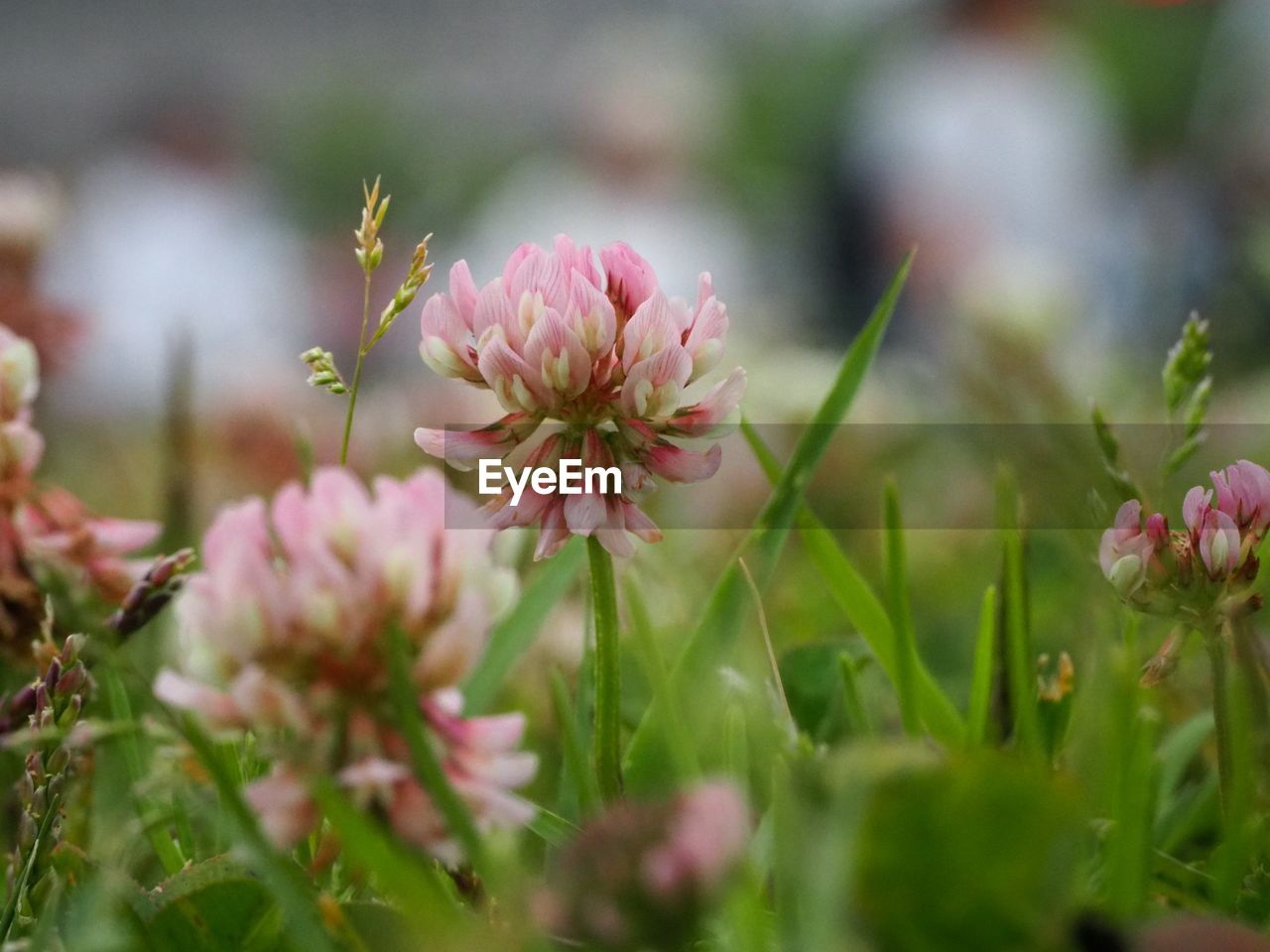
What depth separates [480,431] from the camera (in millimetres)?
269

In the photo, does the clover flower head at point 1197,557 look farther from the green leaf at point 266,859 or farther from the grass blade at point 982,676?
the green leaf at point 266,859

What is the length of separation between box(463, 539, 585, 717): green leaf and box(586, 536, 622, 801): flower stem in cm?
6

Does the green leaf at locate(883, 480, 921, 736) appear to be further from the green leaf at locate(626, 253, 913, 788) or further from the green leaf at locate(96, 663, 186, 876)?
the green leaf at locate(96, 663, 186, 876)

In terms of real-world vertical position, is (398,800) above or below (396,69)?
below

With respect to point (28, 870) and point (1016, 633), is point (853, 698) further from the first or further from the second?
point (28, 870)

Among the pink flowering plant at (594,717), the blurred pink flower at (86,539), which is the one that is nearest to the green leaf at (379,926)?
the pink flowering plant at (594,717)

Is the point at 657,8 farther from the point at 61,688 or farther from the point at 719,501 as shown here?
the point at 61,688

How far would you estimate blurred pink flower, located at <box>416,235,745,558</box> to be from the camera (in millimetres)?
248

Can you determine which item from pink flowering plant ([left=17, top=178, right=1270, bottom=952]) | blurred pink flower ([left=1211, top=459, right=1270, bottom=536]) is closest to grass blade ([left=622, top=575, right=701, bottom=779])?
pink flowering plant ([left=17, top=178, right=1270, bottom=952])

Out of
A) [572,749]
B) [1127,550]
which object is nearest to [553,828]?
[572,749]

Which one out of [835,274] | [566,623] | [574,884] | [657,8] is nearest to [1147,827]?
[574,884]

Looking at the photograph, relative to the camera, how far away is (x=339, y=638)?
19 centimetres

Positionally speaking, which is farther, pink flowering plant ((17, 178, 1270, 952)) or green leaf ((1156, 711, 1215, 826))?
green leaf ((1156, 711, 1215, 826))

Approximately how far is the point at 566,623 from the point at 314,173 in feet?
11.1
